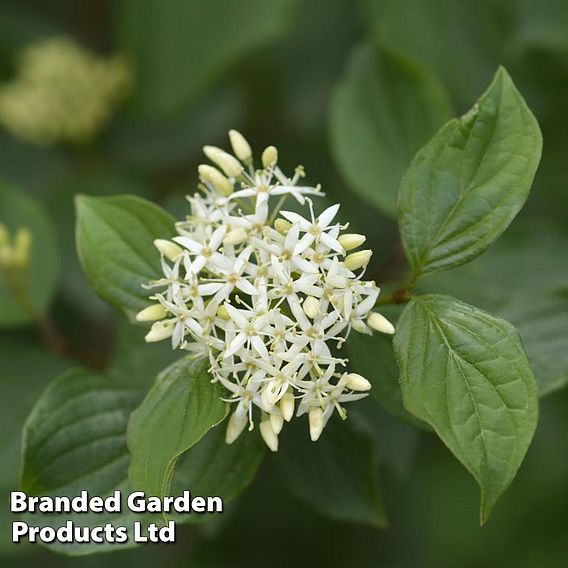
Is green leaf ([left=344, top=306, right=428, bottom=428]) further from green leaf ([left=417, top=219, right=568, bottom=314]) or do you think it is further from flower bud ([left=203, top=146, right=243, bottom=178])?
green leaf ([left=417, top=219, right=568, bottom=314])

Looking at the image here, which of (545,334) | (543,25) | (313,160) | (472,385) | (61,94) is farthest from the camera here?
(313,160)

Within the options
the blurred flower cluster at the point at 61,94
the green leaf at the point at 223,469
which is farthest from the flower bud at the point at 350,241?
the blurred flower cluster at the point at 61,94

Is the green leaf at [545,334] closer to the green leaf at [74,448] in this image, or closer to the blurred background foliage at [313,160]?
the blurred background foliage at [313,160]

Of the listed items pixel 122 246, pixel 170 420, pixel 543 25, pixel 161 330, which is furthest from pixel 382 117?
pixel 170 420

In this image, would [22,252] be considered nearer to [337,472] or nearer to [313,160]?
[337,472]

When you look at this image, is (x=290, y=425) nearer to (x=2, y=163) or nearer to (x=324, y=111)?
(x=324, y=111)

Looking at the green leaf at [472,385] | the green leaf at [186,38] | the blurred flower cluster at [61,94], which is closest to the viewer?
the green leaf at [472,385]

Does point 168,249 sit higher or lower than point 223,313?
higher

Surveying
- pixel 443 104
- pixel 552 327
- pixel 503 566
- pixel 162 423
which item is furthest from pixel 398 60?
pixel 503 566
